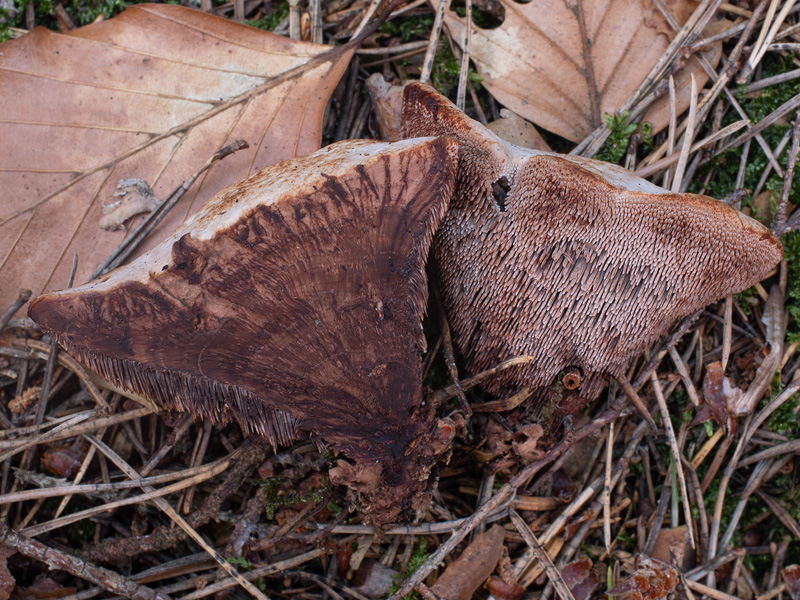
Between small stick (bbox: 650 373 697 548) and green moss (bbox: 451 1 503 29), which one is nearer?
small stick (bbox: 650 373 697 548)

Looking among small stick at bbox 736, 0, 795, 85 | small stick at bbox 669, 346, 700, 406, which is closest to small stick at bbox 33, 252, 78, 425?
small stick at bbox 669, 346, 700, 406

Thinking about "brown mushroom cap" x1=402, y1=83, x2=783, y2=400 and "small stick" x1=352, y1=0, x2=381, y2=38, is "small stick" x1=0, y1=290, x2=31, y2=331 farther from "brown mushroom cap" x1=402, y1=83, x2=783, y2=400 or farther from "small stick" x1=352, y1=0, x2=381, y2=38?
"small stick" x1=352, y1=0, x2=381, y2=38

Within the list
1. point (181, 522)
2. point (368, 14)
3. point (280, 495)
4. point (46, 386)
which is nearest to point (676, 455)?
point (280, 495)

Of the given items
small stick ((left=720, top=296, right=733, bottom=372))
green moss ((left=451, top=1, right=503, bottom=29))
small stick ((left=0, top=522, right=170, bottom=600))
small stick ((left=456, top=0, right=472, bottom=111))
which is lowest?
small stick ((left=0, top=522, right=170, bottom=600))

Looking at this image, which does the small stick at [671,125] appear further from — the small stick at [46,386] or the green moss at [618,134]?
the small stick at [46,386]

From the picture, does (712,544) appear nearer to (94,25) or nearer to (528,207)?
(528,207)

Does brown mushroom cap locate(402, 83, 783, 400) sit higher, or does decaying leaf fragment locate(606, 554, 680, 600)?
brown mushroom cap locate(402, 83, 783, 400)
